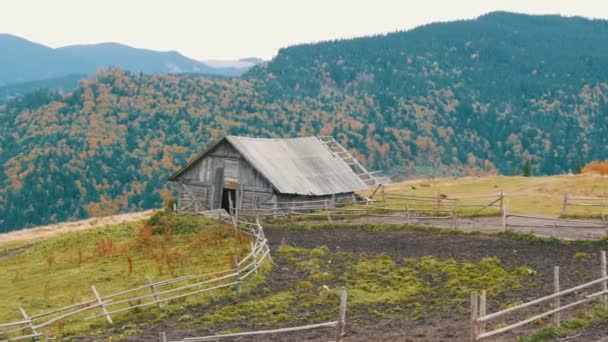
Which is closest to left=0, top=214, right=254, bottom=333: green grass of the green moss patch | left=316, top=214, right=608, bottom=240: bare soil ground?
the green moss patch

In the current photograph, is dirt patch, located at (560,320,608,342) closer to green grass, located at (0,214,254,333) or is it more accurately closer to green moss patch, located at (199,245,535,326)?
green moss patch, located at (199,245,535,326)

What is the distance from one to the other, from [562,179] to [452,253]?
33632mm

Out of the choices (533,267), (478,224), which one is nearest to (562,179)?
(478,224)

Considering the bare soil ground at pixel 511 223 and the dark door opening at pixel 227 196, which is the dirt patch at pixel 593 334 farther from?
the dark door opening at pixel 227 196

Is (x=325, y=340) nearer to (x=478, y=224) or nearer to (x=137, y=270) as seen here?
(x=137, y=270)

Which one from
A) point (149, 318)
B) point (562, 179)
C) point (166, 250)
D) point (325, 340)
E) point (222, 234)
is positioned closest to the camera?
point (325, 340)

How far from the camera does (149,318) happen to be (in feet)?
78.7

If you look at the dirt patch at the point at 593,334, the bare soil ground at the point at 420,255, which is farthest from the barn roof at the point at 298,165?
the dirt patch at the point at 593,334

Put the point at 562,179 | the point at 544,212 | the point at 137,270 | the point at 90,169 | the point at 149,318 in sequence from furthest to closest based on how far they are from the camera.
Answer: the point at 90,169 < the point at 562,179 < the point at 544,212 < the point at 137,270 < the point at 149,318

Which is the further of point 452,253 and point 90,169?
point 90,169

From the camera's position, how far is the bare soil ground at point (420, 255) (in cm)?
2069

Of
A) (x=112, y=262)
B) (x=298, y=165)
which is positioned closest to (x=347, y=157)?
(x=298, y=165)

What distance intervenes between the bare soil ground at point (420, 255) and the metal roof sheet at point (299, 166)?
6.68m

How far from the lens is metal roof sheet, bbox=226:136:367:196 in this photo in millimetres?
47219
